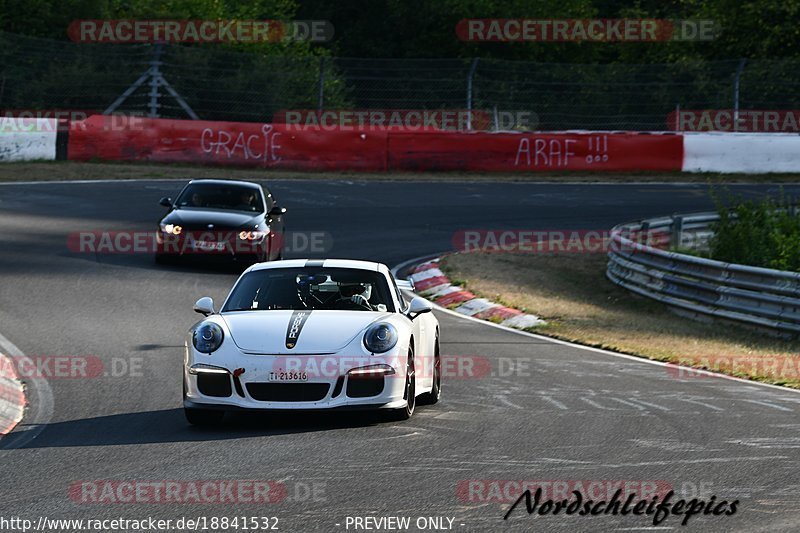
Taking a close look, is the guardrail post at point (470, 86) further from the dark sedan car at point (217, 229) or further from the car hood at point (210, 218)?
the car hood at point (210, 218)

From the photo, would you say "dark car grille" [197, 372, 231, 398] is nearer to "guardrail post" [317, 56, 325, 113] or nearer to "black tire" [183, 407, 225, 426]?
"black tire" [183, 407, 225, 426]

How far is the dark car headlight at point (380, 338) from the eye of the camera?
954 cm

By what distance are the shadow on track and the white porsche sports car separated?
0.60ft

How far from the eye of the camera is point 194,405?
941 centimetres

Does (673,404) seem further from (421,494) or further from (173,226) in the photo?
(173,226)

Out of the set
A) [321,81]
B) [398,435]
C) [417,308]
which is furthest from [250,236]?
[321,81]

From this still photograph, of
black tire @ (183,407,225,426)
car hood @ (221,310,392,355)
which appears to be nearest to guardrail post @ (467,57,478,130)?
car hood @ (221,310,392,355)

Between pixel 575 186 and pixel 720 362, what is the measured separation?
1820 cm

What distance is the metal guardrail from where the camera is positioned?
55.4 ft

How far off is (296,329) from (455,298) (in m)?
9.16

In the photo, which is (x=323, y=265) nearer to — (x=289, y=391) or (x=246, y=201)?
(x=289, y=391)

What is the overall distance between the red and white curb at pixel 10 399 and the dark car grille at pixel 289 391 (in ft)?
5.95

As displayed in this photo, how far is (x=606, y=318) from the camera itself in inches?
692

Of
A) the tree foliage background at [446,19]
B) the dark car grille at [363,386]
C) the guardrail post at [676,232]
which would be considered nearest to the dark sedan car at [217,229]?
the guardrail post at [676,232]
